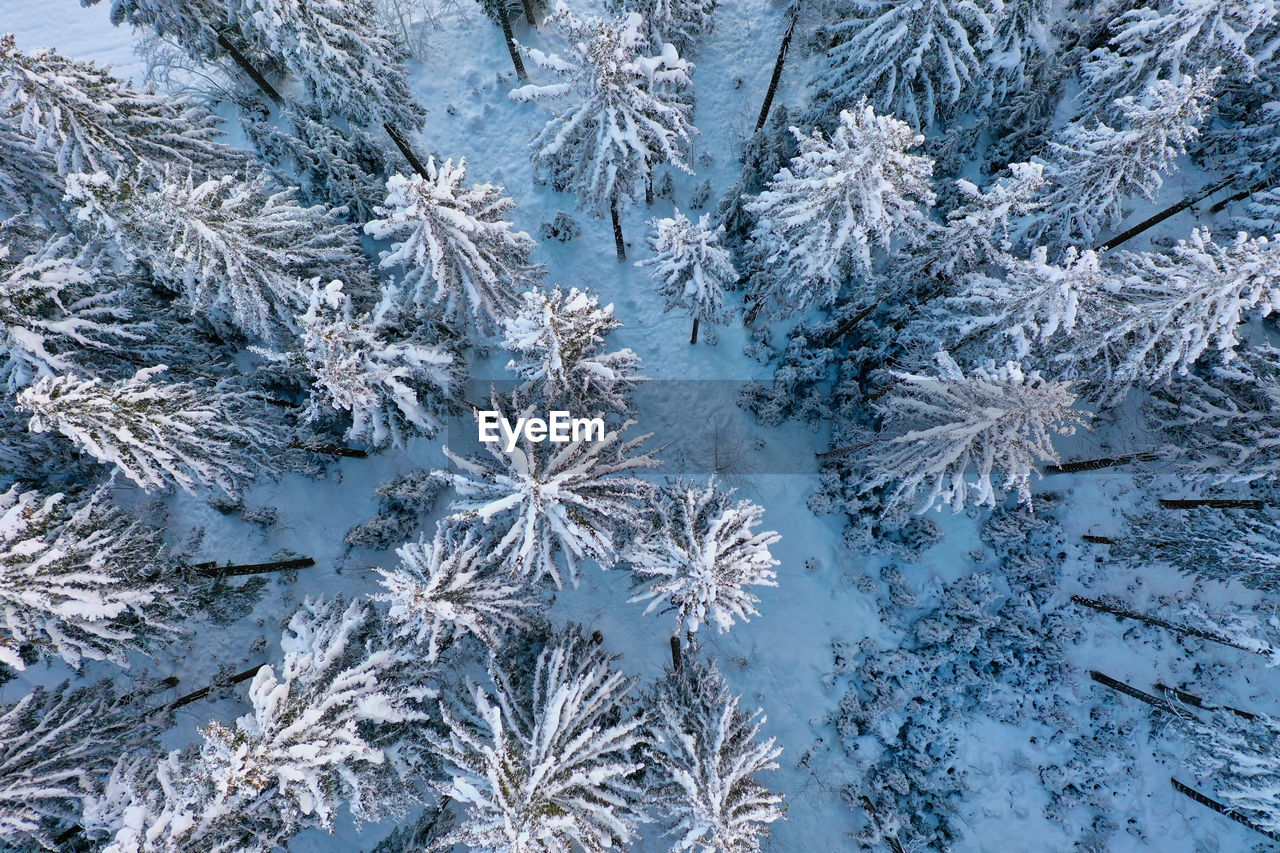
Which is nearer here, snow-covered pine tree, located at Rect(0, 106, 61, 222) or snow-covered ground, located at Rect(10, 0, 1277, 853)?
snow-covered pine tree, located at Rect(0, 106, 61, 222)

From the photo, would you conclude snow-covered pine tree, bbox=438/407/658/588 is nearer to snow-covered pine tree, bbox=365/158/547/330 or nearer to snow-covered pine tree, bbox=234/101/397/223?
snow-covered pine tree, bbox=365/158/547/330

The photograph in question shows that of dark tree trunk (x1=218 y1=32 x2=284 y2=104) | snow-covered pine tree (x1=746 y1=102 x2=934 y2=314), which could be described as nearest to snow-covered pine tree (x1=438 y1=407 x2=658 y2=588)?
snow-covered pine tree (x1=746 y1=102 x2=934 y2=314)

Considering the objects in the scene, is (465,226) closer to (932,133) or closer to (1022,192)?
(1022,192)

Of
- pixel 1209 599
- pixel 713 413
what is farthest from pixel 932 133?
pixel 1209 599

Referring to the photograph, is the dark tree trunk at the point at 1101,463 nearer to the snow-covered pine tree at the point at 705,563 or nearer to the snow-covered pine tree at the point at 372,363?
the snow-covered pine tree at the point at 705,563

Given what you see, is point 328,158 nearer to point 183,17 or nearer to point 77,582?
point 183,17

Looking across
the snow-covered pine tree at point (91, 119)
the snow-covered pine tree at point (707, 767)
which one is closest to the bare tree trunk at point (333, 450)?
the snow-covered pine tree at point (91, 119)

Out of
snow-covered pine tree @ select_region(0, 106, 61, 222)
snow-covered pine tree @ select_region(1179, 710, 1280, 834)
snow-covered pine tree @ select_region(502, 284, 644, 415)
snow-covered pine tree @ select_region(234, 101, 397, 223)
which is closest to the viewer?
snow-covered pine tree @ select_region(502, 284, 644, 415)
